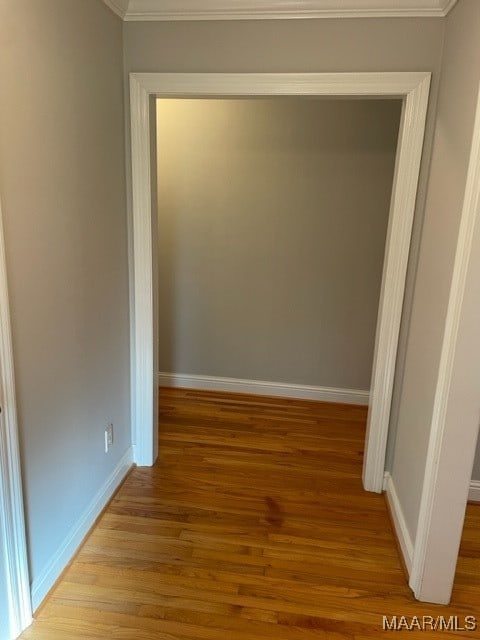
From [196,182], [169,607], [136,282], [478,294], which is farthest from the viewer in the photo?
[196,182]

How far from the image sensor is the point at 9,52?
55.4 inches

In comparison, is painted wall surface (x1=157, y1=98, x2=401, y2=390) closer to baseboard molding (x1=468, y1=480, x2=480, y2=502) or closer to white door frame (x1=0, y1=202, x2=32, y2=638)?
baseboard molding (x1=468, y1=480, x2=480, y2=502)

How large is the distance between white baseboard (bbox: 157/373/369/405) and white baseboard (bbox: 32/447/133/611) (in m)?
1.22

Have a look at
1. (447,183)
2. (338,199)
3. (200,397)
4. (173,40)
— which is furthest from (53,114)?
(200,397)

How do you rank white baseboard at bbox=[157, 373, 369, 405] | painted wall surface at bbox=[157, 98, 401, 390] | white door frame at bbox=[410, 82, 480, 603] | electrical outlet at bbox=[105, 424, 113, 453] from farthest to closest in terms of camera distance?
white baseboard at bbox=[157, 373, 369, 405]
painted wall surface at bbox=[157, 98, 401, 390]
electrical outlet at bbox=[105, 424, 113, 453]
white door frame at bbox=[410, 82, 480, 603]

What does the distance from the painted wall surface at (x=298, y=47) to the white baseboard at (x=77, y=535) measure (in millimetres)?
1707

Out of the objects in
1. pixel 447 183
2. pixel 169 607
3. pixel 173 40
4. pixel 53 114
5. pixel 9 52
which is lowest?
pixel 169 607

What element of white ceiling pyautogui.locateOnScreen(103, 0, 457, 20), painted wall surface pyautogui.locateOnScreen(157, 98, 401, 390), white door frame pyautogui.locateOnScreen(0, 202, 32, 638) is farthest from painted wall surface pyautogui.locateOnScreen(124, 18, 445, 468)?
white door frame pyautogui.locateOnScreen(0, 202, 32, 638)

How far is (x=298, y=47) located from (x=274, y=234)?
1474mm

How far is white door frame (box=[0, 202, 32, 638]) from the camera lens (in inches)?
56.5

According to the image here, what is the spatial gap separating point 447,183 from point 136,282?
1.54 metres

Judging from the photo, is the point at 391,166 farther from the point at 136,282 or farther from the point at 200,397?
the point at 200,397

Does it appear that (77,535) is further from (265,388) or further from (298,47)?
(298,47)

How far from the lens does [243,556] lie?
6.73ft
